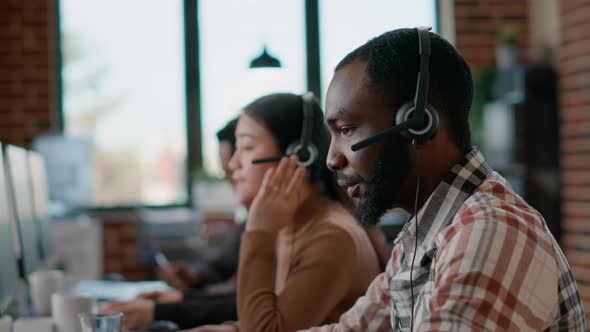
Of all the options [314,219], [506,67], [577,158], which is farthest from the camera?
[506,67]

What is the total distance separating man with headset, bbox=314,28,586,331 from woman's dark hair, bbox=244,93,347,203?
698mm

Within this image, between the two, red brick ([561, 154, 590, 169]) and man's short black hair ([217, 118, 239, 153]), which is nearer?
man's short black hair ([217, 118, 239, 153])

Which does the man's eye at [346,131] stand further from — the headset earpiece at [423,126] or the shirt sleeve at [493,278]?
the shirt sleeve at [493,278]

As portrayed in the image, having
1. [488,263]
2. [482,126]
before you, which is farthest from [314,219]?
[482,126]

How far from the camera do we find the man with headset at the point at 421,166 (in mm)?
843

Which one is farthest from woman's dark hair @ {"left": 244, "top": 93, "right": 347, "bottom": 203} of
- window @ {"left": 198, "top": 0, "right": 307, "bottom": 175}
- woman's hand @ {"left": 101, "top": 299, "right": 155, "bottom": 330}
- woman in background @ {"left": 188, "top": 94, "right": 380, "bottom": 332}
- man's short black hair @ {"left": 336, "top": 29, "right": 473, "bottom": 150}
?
window @ {"left": 198, "top": 0, "right": 307, "bottom": 175}

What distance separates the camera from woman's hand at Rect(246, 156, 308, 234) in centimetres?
152

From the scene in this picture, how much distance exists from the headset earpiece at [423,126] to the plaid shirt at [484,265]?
0.06m

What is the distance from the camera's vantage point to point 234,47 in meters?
5.14

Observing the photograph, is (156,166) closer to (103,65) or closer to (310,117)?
(103,65)

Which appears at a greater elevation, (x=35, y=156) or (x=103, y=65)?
(x=103, y=65)

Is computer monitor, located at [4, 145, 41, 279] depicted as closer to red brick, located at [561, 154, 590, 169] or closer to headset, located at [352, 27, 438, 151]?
headset, located at [352, 27, 438, 151]

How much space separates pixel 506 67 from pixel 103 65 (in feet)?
8.57

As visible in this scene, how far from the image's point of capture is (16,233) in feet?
6.00
